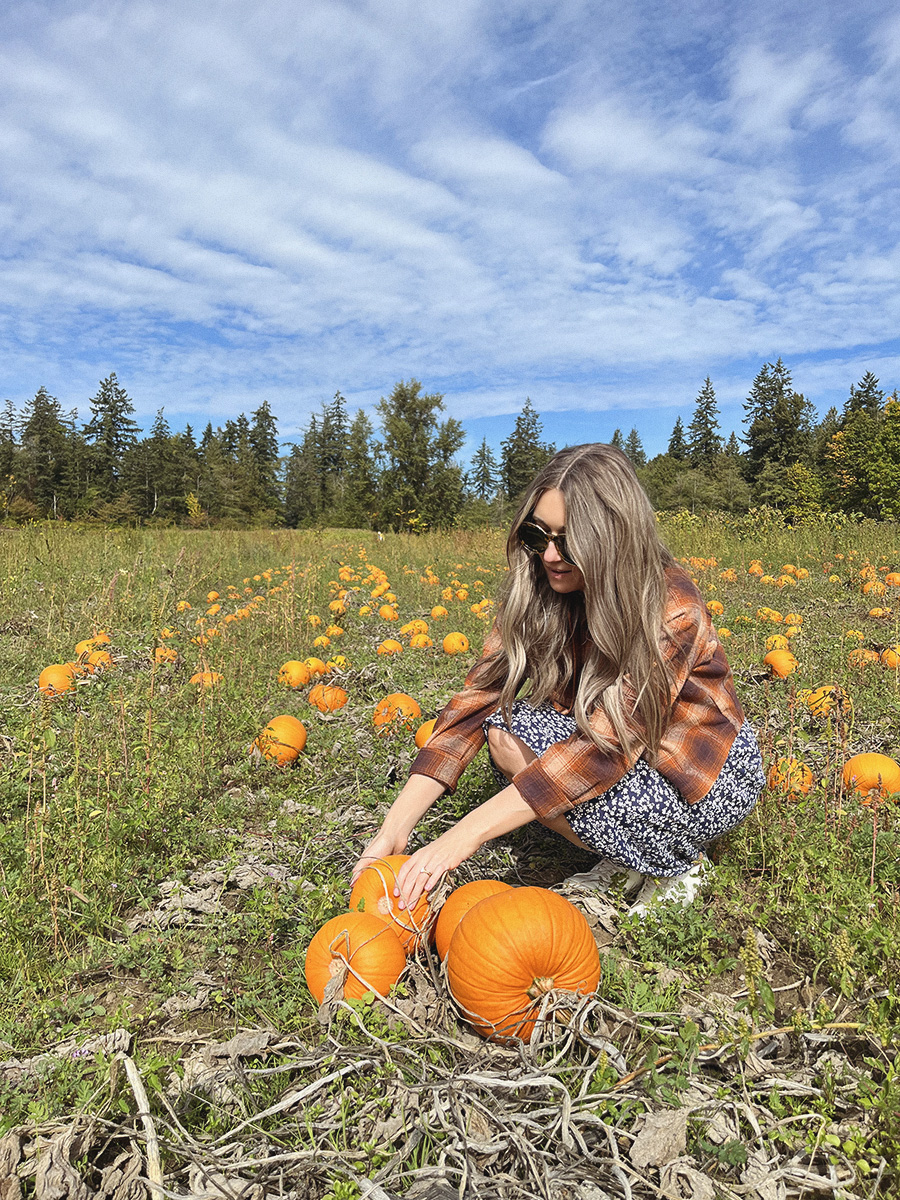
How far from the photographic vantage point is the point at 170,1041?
1.95 metres

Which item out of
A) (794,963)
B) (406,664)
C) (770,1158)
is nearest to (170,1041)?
(770,1158)

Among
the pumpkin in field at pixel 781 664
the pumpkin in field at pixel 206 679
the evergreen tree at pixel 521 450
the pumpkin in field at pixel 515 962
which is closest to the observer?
the pumpkin in field at pixel 515 962

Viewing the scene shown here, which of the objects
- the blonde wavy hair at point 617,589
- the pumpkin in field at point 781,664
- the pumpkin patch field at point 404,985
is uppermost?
the blonde wavy hair at point 617,589

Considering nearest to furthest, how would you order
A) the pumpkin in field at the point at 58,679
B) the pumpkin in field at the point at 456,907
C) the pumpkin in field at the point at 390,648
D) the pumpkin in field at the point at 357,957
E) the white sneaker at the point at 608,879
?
1. the pumpkin in field at the point at 357,957
2. the pumpkin in field at the point at 456,907
3. the white sneaker at the point at 608,879
4. the pumpkin in field at the point at 58,679
5. the pumpkin in field at the point at 390,648

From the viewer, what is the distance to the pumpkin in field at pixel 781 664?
442 cm

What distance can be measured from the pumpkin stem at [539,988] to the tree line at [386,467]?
29.3m

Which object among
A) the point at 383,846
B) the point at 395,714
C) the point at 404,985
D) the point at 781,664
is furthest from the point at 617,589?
the point at 781,664

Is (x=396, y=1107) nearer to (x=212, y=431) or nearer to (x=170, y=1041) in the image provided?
(x=170, y=1041)

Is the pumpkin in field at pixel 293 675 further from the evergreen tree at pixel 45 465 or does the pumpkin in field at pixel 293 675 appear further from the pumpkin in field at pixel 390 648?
the evergreen tree at pixel 45 465

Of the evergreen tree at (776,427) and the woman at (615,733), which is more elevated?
the evergreen tree at (776,427)

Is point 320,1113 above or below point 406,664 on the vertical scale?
below

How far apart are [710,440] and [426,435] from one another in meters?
37.7

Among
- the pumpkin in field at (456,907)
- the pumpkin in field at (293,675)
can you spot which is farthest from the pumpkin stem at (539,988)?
the pumpkin in field at (293,675)

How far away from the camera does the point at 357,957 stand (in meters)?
1.94
